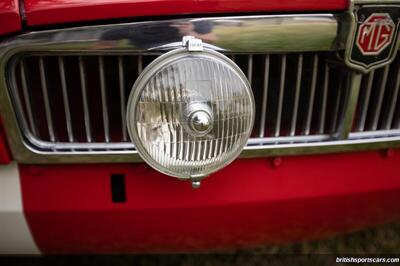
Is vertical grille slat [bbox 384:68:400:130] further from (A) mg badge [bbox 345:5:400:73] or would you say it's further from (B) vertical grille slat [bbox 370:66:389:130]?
(A) mg badge [bbox 345:5:400:73]

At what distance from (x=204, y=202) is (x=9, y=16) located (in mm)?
786

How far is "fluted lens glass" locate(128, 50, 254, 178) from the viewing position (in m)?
1.31

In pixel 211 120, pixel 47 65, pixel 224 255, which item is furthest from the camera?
pixel 224 255

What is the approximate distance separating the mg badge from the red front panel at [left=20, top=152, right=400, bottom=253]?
344mm

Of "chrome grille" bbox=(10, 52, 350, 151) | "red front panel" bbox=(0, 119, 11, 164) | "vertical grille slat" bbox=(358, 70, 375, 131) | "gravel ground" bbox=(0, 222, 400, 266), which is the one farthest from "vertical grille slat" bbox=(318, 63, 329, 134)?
"red front panel" bbox=(0, 119, 11, 164)

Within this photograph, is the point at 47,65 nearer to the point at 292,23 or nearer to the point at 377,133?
the point at 292,23

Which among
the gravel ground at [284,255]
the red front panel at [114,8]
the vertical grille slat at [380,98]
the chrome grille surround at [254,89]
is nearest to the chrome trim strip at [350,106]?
the chrome grille surround at [254,89]

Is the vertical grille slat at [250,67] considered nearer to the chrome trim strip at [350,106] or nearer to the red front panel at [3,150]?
the chrome trim strip at [350,106]

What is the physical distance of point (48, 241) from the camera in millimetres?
1694

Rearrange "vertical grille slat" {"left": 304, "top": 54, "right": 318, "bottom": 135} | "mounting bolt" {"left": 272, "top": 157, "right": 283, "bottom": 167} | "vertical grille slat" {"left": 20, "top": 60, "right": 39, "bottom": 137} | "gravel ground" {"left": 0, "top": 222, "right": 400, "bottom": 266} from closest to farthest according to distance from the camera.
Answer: "vertical grille slat" {"left": 20, "top": 60, "right": 39, "bottom": 137} < "vertical grille slat" {"left": 304, "top": 54, "right": 318, "bottom": 135} < "mounting bolt" {"left": 272, "top": 157, "right": 283, "bottom": 167} < "gravel ground" {"left": 0, "top": 222, "right": 400, "bottom": 266}

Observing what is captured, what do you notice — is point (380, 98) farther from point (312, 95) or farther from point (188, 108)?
point (188, 108)

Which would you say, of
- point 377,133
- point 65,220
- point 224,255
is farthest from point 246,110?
point 224,255

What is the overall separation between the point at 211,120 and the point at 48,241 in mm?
749

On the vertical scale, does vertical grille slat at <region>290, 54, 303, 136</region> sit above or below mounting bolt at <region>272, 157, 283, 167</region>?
above
